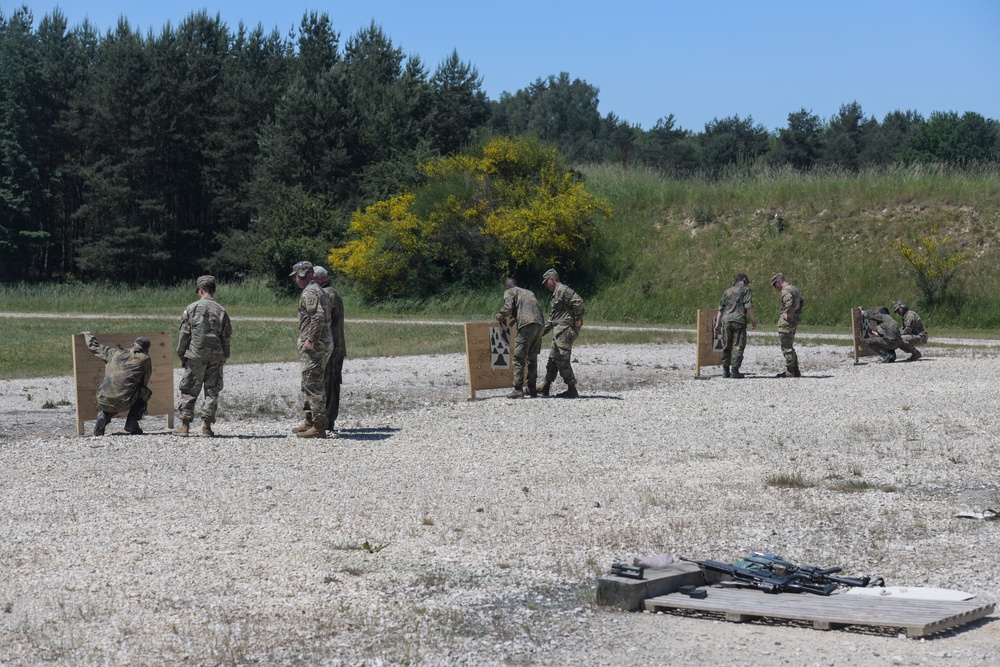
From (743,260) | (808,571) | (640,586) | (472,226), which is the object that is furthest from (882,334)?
(472,226)

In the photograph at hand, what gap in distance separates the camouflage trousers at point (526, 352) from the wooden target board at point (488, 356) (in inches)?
12.8

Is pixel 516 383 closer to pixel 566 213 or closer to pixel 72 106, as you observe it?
pixel 566 213

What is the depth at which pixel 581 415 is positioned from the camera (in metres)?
16.9

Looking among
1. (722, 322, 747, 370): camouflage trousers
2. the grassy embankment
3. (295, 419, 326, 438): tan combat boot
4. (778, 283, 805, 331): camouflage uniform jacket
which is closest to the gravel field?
(295, 419, 326, 438): tan combat boot

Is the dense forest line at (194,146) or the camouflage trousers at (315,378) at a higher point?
the dense forest line at (194,146)

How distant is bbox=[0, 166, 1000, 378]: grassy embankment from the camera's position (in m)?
41.3

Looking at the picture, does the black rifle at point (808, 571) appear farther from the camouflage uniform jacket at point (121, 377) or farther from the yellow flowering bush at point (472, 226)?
the yellow flowering bush at point (472, 226)

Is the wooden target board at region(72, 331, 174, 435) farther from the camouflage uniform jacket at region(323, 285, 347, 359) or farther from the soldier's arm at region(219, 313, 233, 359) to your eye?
the camouflage uniform jacket at region(323, 285, 347, 359)

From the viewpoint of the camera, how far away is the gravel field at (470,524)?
6.38 m

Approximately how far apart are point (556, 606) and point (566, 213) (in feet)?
135

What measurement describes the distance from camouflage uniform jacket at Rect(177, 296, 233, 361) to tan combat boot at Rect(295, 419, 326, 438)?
132 centimetres

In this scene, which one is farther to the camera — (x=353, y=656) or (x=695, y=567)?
(x=695, y=567)

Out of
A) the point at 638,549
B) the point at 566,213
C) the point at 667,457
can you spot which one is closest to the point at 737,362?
the point at 667,457

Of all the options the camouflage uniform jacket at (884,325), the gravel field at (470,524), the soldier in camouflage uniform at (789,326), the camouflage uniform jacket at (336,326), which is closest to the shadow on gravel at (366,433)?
the gravel field at (470,524)
